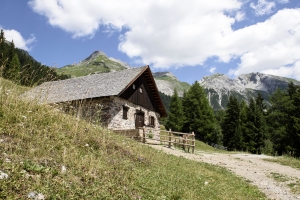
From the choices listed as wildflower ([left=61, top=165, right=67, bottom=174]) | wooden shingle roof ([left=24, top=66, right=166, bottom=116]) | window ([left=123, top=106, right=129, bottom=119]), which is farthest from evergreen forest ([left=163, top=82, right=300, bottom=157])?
wildflower ([left=61, top=165, right=67, bottom=174])

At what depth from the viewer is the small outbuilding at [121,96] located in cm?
2381

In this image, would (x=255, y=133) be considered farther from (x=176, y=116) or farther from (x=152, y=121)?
(x=152, y=121)

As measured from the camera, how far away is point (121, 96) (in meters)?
24.8

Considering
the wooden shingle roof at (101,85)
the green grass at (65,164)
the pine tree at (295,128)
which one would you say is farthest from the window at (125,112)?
the pine tree at (295,128)

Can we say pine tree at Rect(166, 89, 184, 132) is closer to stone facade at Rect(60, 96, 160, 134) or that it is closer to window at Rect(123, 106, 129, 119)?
stone facade at Rect(60, 96, 160, 134)

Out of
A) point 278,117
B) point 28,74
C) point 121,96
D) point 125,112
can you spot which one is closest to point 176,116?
point 278,117

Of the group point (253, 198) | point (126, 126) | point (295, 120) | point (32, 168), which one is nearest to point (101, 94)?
point (126, 126)

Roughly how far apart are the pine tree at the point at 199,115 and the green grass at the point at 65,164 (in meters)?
41.2

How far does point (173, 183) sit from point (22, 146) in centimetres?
388

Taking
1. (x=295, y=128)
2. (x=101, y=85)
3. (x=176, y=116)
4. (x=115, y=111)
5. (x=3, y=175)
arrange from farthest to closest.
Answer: (x=176, y=116) < (x=295, y=128) < (x=101, y=85) < (x=115, y=111) < (x=3, y=175)

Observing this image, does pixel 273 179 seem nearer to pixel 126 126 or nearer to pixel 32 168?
pixel 32 168

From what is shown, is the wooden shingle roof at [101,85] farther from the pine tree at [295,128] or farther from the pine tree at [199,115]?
the pine tree at [295,128]

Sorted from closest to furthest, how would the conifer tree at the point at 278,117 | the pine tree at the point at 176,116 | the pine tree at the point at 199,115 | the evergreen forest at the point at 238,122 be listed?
the conifer tree at the point at 278,117
the evergreen forest at the point at 238,122
the pine tree at the point at 199,115
the pine tree at the point at 176,116

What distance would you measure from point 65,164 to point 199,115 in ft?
150
